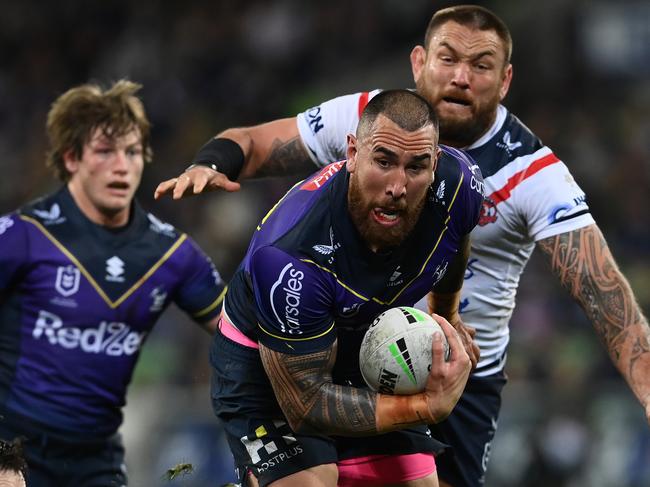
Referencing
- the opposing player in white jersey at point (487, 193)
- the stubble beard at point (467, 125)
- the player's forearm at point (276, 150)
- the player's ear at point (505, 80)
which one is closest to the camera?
the opposing player in white jersey at point (487, 193)

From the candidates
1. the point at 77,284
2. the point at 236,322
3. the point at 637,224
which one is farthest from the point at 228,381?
the point at 637,224

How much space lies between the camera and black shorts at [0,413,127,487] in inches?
242

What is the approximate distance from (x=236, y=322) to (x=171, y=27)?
447 inches

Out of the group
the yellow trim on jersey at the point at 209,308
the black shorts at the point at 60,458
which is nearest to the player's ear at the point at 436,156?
the yellow trim on jersey at the point at 209,308

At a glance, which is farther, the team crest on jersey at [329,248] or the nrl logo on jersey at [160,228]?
the nrl logo on jersey at [160,228]

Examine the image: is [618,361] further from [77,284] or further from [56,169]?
[56,169]

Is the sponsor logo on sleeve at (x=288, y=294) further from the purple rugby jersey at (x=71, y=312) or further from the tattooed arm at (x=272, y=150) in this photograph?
the purple rugby jersey at (x=71, y=312)

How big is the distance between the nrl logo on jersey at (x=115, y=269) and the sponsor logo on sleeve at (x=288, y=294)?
6.58 ft

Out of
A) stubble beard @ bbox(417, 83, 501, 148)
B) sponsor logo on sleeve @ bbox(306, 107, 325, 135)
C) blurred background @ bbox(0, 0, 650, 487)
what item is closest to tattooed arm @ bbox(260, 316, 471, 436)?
stubble beard @ bbox(417, 83, 501, 148)

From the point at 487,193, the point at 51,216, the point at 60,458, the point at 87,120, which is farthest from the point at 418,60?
the point at 60,458

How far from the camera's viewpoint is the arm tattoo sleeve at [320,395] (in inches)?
182

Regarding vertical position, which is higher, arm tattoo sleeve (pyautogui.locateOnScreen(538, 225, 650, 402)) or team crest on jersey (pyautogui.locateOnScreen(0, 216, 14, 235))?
team crest on jersey (pyautogui.locateOnScreen(0, 216, 14, 235))

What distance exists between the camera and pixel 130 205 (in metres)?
6.62

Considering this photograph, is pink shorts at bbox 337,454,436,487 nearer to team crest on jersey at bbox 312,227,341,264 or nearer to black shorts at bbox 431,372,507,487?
black shorts at bbox 431,372,507,487
